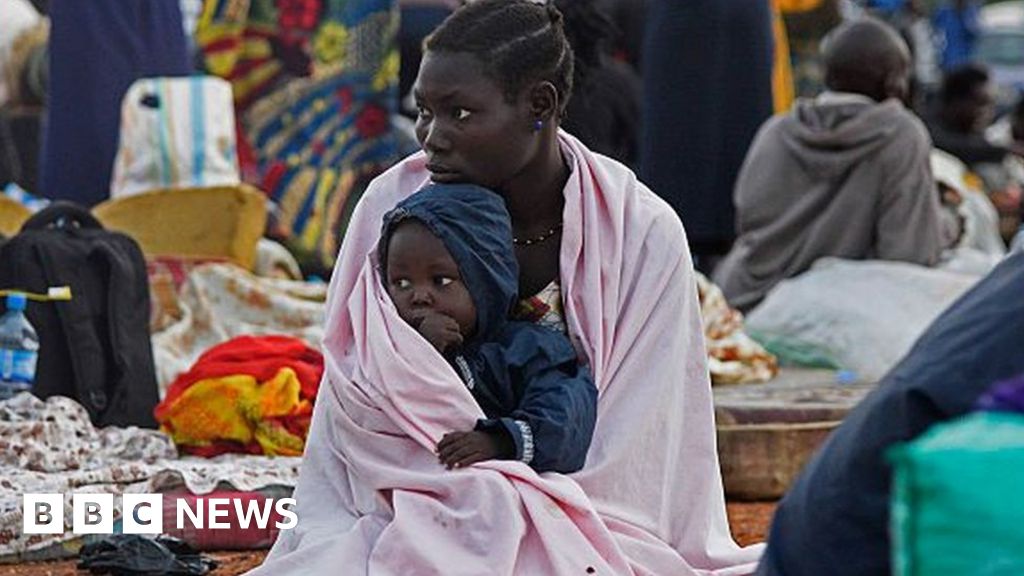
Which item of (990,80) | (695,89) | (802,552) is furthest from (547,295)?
(990,80)

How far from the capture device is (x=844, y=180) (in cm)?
891

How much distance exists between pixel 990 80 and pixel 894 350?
7.31 m

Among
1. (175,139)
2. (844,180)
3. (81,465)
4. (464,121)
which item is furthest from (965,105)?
(464,121)

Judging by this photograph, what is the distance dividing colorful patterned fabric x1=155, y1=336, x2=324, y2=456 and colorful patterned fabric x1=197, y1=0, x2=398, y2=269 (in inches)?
141

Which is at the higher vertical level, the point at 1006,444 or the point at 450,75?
the point at 1006,444

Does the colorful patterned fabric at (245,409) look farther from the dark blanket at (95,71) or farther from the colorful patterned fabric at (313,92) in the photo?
the colorful patterned fabric at (313,92)

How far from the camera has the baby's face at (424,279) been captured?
4.07 m

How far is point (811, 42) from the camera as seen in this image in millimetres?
13609

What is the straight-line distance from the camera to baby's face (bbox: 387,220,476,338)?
4066 mm

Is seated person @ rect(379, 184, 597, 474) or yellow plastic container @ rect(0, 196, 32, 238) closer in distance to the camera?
seated person @ rect(379, 184, 597, 474)

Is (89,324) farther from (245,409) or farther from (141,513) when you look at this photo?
(141,513)

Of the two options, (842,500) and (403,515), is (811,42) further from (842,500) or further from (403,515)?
(842,500)

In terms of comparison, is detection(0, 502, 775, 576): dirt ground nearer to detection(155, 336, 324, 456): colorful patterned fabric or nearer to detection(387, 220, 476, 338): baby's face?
detection(155, 336, 324, 456): colorful patterned fabric

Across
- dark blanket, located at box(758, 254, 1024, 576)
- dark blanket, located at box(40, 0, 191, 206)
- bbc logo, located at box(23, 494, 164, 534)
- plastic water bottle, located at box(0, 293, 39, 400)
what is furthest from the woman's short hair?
dark blanket, located at box(40, 0, 191, 206)
